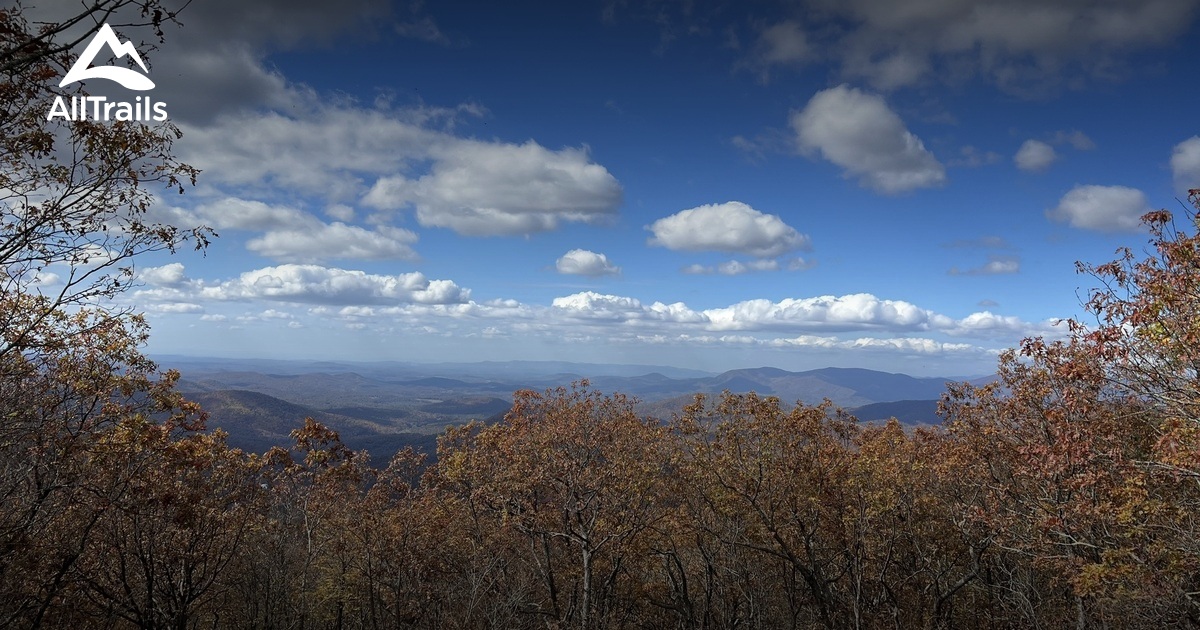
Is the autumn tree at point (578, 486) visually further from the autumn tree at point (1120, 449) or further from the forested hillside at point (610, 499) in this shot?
the autumn tree at point (1120, 449)

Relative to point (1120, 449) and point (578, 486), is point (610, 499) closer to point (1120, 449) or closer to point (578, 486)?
point (578, 486)

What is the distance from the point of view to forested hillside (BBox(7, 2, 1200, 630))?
13.6 meters

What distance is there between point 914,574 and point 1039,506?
7720mm

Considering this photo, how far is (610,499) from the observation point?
24250 mm

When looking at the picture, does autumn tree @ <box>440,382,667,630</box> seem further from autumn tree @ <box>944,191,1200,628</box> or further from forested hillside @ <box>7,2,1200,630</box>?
autumn tree @ <box>944,191,1200,628</box>

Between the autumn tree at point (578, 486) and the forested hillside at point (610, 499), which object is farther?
the autumn tree at point (578, 486)

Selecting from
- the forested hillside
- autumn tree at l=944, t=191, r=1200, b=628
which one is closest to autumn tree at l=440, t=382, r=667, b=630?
the forested hillside

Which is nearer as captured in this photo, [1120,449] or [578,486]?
[1120,449]

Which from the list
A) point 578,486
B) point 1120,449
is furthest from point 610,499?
point 1120,449

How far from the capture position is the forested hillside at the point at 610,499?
1358 centimetres

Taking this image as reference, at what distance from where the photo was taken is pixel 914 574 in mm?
24812

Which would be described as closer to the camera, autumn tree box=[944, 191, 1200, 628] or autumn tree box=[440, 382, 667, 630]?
autumn tree box=[944, 191, 1200, 628]

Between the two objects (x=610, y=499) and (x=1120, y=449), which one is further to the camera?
(x=610, y=499)

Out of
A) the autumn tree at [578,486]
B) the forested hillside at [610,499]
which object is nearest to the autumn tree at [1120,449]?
the forested hillside at [610,499]
